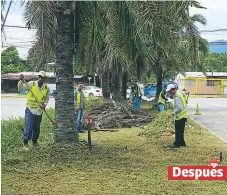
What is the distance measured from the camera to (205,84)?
58.9 meters

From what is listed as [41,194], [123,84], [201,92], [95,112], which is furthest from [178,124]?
[201,92]

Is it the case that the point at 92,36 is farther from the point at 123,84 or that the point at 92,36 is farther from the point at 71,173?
the point at 123,84

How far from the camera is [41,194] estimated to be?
617 centimetres

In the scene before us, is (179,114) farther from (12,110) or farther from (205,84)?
(205,84)

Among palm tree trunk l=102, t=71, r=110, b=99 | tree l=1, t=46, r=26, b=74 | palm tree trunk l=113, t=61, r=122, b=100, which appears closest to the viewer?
palm tree trunk l=113, t=61, r=122, b=100

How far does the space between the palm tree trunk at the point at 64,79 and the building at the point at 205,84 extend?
48.1 metres

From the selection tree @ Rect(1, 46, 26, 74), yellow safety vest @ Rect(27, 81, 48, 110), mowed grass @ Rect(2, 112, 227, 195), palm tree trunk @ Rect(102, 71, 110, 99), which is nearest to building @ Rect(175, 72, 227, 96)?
tree @ Rect(1, 46, 26, 74)

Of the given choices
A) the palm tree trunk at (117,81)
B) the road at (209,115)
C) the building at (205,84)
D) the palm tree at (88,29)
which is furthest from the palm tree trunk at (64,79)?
the building at (205,84)

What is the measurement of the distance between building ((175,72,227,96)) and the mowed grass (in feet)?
152

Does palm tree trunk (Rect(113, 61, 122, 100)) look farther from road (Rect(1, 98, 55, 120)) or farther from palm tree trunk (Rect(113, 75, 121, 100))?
road (Rect(1, 98, 55, 120))

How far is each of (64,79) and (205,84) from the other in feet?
168

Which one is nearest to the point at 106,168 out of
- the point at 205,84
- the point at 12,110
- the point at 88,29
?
the point at 88,29

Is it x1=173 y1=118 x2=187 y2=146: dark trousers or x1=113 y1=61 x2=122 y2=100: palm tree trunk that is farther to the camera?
x1=113 y1=61 x2=122 y2=100: palm tree trunk

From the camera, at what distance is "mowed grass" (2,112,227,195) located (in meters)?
6.46
